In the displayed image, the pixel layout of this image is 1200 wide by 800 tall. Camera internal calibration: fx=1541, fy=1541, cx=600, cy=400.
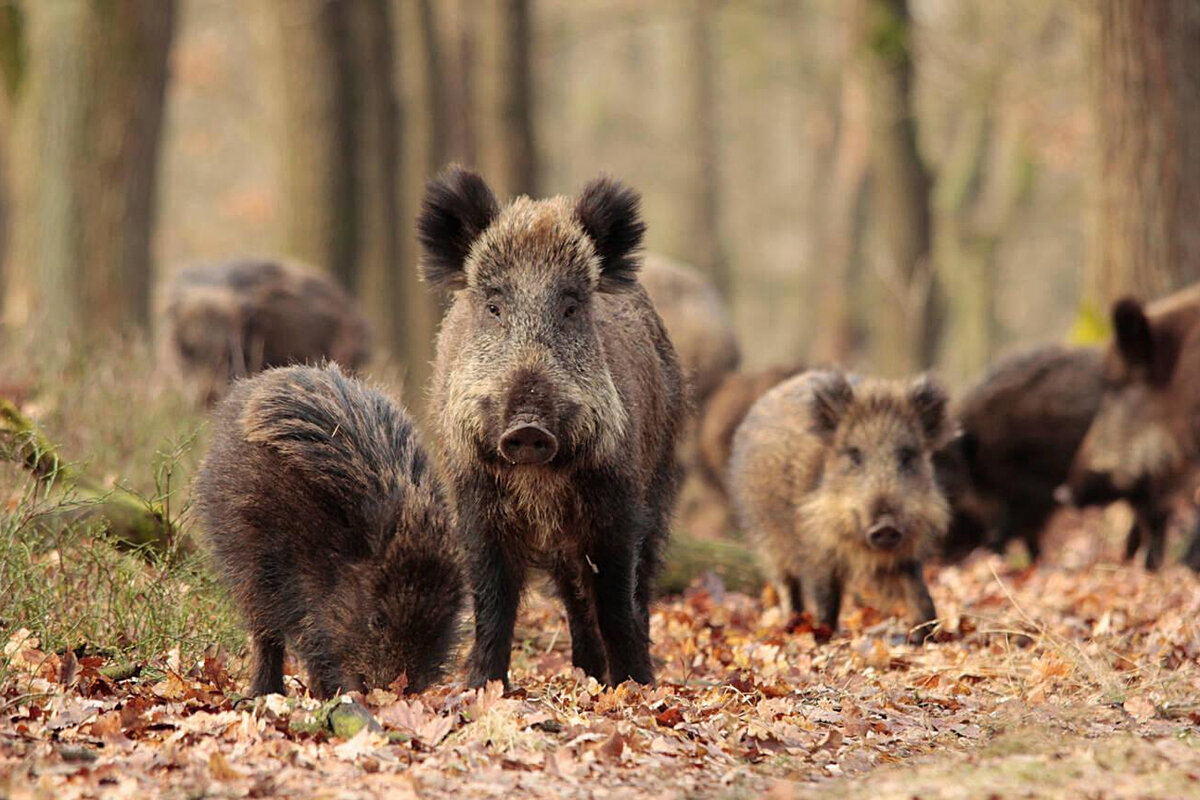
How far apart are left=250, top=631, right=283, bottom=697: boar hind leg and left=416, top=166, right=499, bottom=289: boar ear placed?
61.3 inches

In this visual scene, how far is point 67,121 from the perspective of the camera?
1245 cm

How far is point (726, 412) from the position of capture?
456 inches

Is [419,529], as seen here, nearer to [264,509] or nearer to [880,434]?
[264,509]

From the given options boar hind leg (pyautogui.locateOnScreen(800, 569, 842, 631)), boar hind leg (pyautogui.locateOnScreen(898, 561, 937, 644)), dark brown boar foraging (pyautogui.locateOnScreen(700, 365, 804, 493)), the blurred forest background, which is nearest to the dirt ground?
boar hind leg (pyautogui.locateOnScreen(898, 561, 937, 644))

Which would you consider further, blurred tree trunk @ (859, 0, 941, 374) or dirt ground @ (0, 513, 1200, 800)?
blurred tree trunk @ (859, 0, 941, 374)

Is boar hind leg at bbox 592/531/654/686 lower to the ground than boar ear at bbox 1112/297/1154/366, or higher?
lower

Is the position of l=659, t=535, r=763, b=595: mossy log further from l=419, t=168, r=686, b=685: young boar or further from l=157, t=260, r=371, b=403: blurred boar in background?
l=157, t=260, r=371, b=403: blurred boar in background

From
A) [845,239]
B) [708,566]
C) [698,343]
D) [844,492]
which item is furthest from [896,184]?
[844,492]

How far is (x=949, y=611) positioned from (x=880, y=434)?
1.12 m

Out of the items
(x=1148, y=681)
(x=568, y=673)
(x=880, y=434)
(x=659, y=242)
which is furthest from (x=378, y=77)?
(x=659, y=242)

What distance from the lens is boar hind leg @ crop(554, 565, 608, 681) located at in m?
6.35

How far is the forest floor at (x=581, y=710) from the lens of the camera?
4.47 meters

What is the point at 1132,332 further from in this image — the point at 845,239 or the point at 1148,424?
the point at 845,239

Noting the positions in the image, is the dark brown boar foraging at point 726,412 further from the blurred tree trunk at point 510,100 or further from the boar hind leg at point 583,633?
the blurred tree trunk at point 510,100
